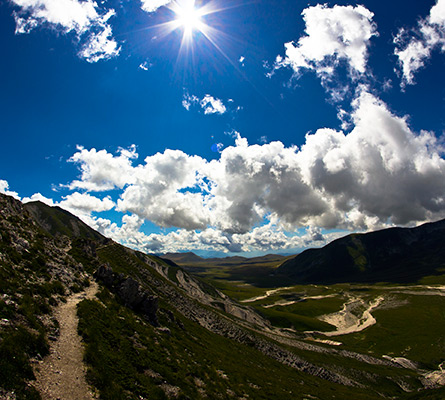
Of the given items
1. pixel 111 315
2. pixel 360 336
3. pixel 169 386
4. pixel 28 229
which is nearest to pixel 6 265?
pixel 111 315

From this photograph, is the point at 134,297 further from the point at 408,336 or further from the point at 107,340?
the point at 408,336

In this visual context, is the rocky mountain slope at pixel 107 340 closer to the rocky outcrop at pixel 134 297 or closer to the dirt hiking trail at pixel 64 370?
the rocky outcrop at pixel 134 297

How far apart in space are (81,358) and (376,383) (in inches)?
3075

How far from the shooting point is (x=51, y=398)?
13.0 metres

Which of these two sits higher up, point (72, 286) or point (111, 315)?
point (72, 286)

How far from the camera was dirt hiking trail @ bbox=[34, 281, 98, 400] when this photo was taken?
13.6 meters

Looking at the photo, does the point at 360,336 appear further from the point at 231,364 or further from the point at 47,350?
the point at 47,350

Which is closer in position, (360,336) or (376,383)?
(376,383)

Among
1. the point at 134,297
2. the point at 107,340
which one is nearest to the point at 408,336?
the point at 134,297

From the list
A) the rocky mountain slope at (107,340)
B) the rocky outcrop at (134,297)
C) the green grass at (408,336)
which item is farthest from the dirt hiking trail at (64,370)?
the green grass at (408,336)

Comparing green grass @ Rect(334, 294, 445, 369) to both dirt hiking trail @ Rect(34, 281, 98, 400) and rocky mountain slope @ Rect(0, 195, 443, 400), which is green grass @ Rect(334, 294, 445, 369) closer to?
rocky mountain slope @ Rect(0, 195, 443, 400)

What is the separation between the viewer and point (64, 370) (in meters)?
15.7

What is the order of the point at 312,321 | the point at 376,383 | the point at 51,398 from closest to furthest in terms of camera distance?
the point at 51,398, the point at 376,383, the point at 312,321

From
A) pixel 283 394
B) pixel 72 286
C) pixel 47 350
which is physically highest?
pixel 72 286
